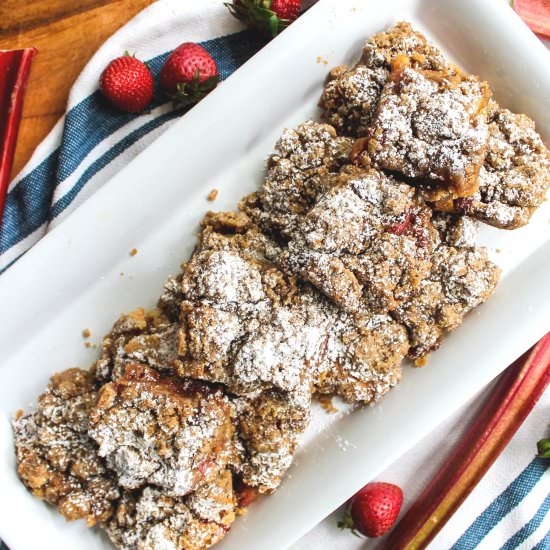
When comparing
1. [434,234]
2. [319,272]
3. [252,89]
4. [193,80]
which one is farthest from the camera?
[193,80]

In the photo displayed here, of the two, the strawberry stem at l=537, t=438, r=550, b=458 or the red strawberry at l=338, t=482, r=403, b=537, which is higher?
the red strawberry at l=338, t=482, r=403, b=537

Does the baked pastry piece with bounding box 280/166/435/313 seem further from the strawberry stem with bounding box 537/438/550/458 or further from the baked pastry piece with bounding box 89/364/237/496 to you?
the strawberry stem with bounding box 537/438/550/458

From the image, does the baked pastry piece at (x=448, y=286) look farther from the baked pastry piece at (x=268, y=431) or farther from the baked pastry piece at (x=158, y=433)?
the baked pastry piece at (x=158, y=433)

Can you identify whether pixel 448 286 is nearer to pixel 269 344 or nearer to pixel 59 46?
pixel 269 344

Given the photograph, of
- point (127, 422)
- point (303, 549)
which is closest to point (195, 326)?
point (127, 422)

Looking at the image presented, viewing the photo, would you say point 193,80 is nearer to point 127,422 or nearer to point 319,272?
point 319,272

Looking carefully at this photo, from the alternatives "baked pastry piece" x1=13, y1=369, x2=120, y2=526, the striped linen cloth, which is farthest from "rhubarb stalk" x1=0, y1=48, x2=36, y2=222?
"baked pastry piece" x1=13, y1=369, x2=120, y2=526
